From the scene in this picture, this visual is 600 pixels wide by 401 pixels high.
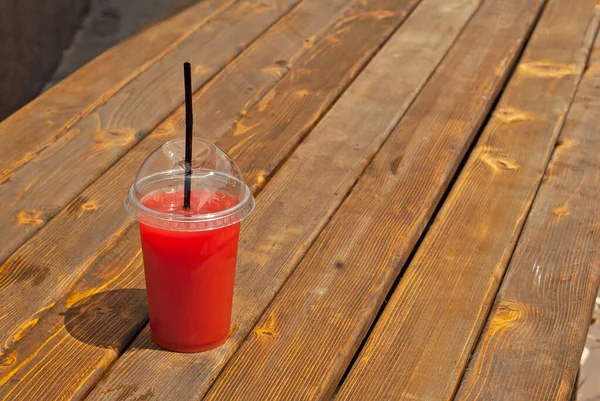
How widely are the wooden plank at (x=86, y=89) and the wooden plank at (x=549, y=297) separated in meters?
1.22

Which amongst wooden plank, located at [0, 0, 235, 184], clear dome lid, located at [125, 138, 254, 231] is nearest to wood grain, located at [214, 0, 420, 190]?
wooden plank, located at [0, 0, 235, 184]

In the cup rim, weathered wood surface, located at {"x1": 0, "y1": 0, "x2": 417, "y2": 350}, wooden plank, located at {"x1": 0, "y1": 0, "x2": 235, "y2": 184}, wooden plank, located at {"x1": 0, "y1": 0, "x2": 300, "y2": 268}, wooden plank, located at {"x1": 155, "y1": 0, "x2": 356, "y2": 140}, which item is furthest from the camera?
wooden plank, located at {"x1": 155, "y1": 0, "x2": 356, "y2": 140}

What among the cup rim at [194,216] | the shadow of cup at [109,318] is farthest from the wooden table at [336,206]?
the cup rim at [194,216]

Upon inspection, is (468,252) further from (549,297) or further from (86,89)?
(86,89)

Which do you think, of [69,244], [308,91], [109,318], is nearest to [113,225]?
[69,244]

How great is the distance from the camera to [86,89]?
8.79ft

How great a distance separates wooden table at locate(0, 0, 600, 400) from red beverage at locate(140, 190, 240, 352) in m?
0.05

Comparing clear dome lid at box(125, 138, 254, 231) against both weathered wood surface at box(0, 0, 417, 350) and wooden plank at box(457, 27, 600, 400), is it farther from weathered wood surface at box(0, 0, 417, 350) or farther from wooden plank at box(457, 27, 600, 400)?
wooden plank at box(457, 27, 600, 400)

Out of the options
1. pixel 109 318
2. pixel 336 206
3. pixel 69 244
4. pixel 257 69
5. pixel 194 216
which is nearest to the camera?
pixel 194 216

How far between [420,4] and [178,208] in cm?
212

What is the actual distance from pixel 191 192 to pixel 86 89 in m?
1.23

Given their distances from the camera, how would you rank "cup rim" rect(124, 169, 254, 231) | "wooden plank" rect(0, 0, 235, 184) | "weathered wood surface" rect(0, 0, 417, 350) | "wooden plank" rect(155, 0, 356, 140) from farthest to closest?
1. "wooden plank" rect(155, 0, 356, 140)
2. "wooden plank" rect(0, 0, 235, 184)
3. "weathered wood surface" rect(0, 0, 417, 350)
4. "cup rim" rect(124, 169, 254, 231)

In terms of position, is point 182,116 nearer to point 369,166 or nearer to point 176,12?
point 369,166

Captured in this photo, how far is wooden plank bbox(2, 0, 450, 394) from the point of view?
1.64m
